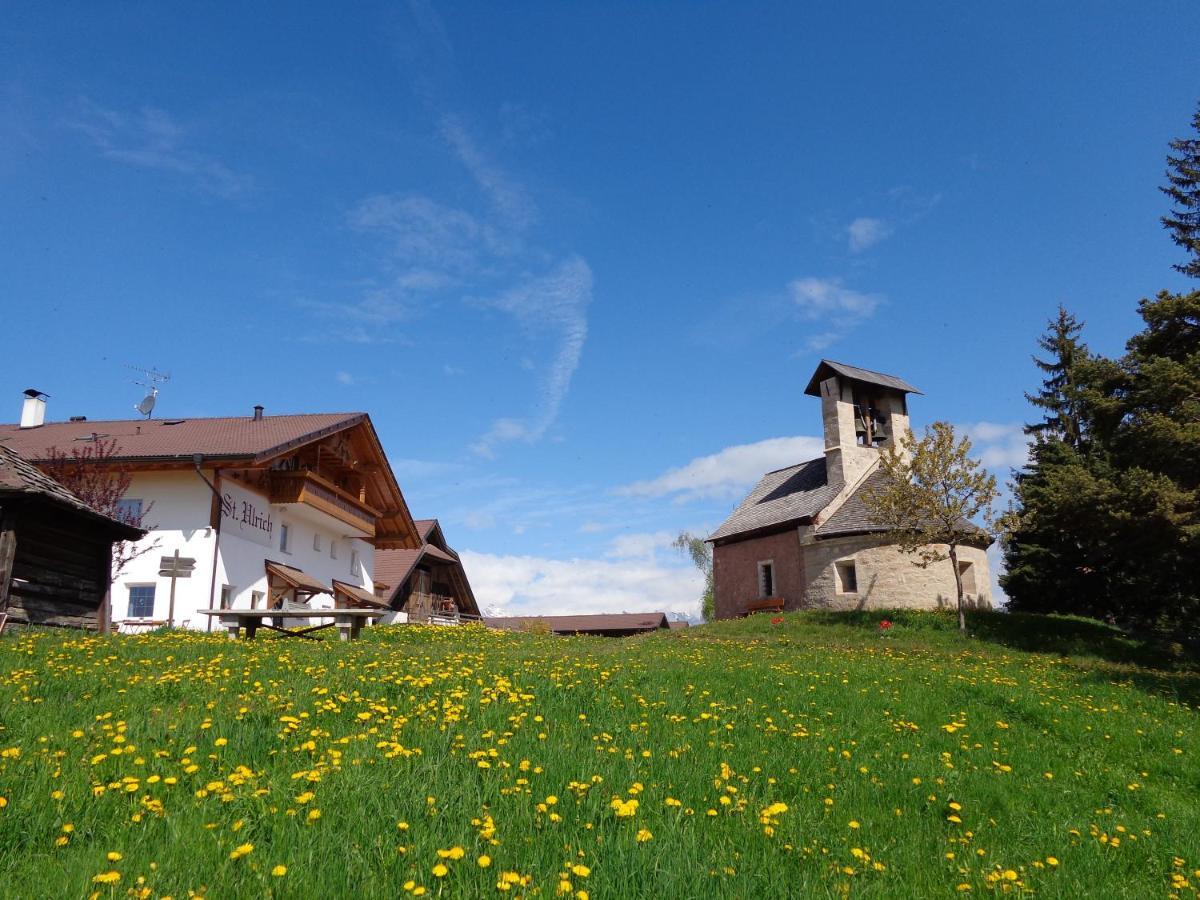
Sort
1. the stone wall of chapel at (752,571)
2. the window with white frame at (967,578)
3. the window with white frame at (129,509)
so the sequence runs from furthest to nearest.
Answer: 1. the stone wall of chapel at (752,571)
2. the window with white frame at (967,578)
3. the window with white frame at (129,509)

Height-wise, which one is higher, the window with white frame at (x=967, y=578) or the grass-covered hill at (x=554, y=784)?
the window with white frame at (x=967, y=578)

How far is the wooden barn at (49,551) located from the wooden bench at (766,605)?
25739mm

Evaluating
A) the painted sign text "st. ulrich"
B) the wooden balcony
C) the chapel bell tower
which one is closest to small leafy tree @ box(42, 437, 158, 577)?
the painted sign text "st. ulrich"

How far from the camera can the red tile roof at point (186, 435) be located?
27406 mm

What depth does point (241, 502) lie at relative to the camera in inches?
1126

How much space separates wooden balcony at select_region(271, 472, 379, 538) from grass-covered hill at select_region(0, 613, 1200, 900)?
18355mm

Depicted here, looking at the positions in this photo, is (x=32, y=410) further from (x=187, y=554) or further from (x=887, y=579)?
(x=887, y=579)

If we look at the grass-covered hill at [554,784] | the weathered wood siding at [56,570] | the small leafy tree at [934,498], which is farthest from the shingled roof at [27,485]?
the small leafy tree at [934,498]

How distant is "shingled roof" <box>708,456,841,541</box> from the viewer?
36.3 metres

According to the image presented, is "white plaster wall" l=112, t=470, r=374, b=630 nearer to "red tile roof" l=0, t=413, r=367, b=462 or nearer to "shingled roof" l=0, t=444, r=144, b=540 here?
"red tile roof" l=0, t=413, r=367, b=462

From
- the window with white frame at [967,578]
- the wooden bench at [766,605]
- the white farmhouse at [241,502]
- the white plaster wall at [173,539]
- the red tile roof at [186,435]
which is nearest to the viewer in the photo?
the white plaster wall at [173,539]

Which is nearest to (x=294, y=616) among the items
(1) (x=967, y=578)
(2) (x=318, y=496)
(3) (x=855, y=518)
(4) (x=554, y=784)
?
(4) (x=554, y=784)

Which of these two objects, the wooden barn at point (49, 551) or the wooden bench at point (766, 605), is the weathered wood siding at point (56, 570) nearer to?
the wooden barn at point (49, 551)

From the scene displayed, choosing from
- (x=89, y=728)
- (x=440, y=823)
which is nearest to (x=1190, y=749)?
(x=440, y=823)
